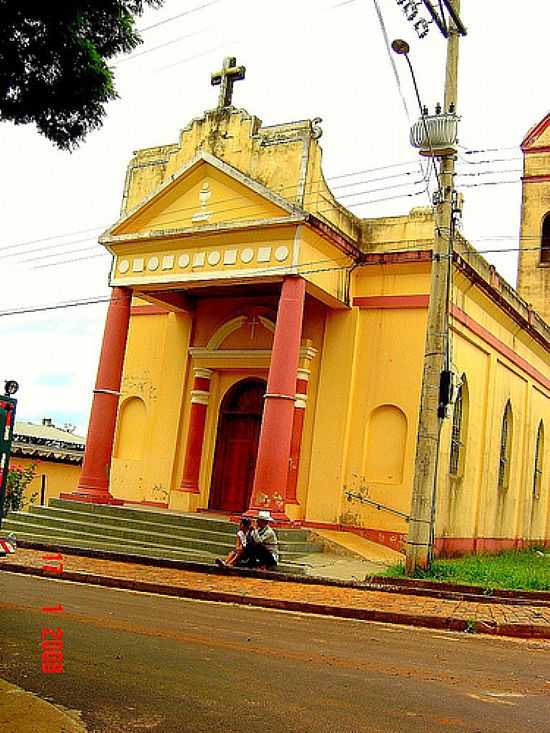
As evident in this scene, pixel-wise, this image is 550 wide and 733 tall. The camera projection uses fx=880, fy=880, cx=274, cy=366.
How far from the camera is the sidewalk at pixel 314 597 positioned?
1103 centimetres

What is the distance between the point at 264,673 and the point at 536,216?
1097 inches

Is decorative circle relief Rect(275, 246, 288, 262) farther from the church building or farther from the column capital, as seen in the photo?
the column capital

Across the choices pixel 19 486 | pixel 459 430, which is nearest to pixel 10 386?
pixel 459 430

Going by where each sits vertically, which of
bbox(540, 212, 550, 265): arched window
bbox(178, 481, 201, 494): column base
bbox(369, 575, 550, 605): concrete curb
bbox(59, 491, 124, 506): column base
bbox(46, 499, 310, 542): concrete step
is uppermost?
bbox(540, 212, 550, 265): arched window

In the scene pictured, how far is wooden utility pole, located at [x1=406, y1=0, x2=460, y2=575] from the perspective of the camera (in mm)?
14047

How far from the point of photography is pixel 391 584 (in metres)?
13.8

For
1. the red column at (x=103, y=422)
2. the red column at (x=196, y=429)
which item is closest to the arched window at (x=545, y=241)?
the red column at (x=196, y=429)

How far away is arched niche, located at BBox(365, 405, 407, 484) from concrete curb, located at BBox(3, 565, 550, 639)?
6582 millimetres

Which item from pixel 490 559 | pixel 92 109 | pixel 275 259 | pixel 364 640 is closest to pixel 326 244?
pixel 275 259

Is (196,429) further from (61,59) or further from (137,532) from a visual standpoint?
(61,59)

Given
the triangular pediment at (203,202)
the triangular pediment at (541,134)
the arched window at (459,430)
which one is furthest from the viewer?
the triangular pediment at (541,134)

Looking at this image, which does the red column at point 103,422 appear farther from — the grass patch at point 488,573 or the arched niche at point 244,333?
the grass patch at point 488,573

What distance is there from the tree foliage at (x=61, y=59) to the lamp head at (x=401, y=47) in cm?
863

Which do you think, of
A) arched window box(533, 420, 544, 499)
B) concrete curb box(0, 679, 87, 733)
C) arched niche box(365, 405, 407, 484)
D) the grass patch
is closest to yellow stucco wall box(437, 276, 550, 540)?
arched window box(533, 420, 544, 499)
